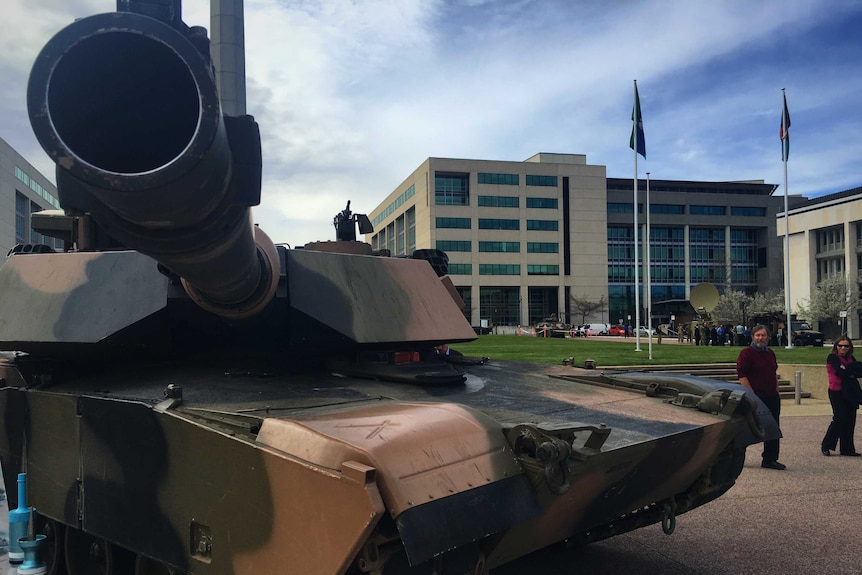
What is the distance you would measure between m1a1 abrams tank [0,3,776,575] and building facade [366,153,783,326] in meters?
50.6

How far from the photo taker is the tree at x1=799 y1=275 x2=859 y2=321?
50.8 metres

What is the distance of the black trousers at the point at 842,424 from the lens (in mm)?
9836

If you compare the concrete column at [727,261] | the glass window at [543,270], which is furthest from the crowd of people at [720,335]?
the concrete column at [727,261]

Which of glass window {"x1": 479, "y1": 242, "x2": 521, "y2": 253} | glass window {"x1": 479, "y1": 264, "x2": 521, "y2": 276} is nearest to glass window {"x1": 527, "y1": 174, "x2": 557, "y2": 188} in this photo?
glass window {"x1": 479, "y1": 242, "x2": 521, "y2": 253}

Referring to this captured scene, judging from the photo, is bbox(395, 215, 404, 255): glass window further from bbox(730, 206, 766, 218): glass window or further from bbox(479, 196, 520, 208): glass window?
bbox(730, 206, 766, 218): glass window

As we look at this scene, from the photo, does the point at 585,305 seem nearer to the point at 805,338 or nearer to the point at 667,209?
the point at 667,209

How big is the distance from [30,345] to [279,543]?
2828 mm

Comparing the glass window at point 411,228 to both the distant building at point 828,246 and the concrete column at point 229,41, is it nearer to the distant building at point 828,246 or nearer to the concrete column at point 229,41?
the distant building at point 828,246

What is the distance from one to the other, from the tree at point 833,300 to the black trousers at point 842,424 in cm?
4597

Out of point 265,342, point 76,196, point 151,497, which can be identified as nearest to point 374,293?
point 265,342

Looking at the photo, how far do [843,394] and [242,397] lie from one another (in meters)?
8.49

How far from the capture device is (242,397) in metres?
4.28

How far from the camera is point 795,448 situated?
10523mm

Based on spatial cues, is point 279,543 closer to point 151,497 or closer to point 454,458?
point 454,458
